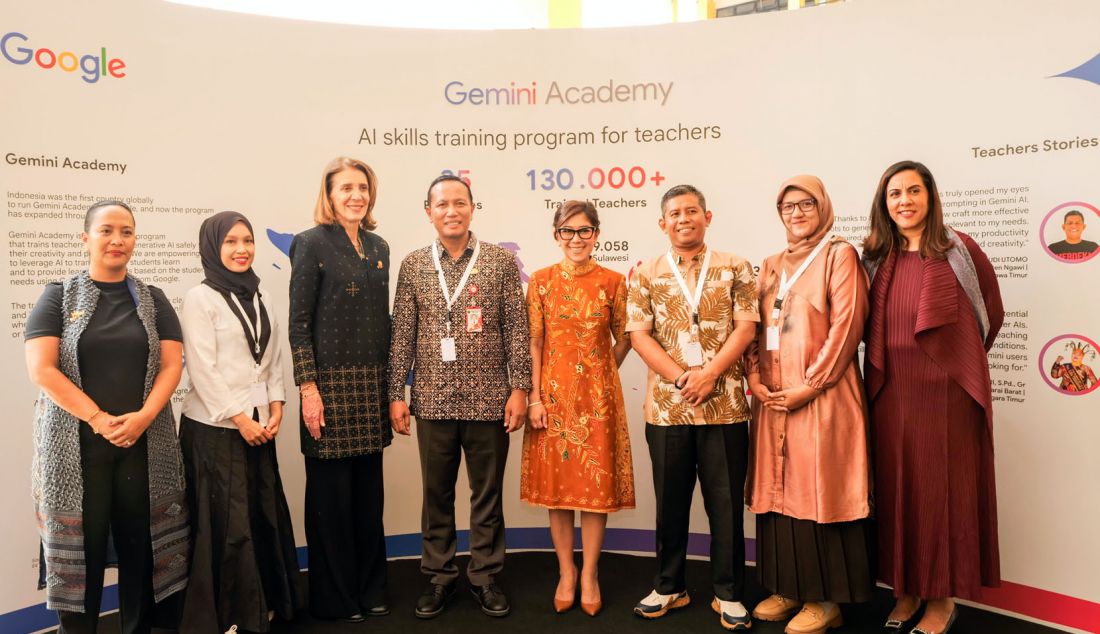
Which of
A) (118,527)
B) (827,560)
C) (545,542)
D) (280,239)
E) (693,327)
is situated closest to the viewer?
(118,527)

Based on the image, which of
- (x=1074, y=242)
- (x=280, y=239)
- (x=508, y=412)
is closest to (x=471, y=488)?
(x=508, y=412)

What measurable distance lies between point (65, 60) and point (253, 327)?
5.04ft

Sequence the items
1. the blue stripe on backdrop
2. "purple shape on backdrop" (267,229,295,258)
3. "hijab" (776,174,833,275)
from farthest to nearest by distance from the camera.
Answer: the blue stripe on backdrop
"purple shape on backdrop" (267,229,295,258)
"hijab" (776,174,833,275)

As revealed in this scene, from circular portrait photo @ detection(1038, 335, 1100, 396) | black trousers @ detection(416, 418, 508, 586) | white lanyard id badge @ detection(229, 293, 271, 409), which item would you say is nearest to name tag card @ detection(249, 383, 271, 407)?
white lanyard id badge @ detection(229, 293, 271, 409)

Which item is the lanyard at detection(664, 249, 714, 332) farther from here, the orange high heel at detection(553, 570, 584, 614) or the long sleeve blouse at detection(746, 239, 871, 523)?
the orange high heel at detection(553, 570, 584, 614)

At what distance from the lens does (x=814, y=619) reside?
2684mm

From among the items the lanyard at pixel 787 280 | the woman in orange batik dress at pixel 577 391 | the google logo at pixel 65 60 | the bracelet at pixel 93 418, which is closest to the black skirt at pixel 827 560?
the woman in orange batik dress at pixel 577 391

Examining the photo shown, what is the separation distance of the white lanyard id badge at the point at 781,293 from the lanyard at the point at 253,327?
1982mm

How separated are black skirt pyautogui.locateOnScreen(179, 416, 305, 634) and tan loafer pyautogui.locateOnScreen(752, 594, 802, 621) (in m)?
2.00

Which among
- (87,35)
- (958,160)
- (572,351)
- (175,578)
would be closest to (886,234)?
(958,160)

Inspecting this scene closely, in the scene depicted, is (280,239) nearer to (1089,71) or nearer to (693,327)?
(693,327)

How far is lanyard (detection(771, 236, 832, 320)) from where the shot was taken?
2.62 meters

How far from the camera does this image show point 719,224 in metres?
3.62

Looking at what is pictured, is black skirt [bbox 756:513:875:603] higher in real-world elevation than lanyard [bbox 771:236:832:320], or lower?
lower
